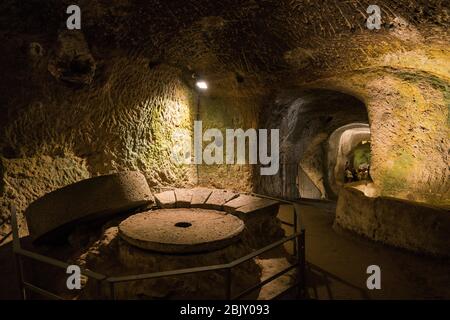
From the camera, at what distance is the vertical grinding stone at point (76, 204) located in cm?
395

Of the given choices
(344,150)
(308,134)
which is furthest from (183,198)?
(344,150)

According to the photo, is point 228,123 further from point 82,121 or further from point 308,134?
point 308,134

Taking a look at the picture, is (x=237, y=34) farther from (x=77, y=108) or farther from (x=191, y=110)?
(x=77, y=108)

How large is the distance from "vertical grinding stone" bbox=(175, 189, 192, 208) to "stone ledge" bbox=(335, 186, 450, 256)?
285cm

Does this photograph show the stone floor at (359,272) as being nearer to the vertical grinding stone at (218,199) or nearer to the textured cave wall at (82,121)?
the textured cave wall at (82,121)

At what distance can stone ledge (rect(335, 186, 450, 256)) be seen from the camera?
450cm

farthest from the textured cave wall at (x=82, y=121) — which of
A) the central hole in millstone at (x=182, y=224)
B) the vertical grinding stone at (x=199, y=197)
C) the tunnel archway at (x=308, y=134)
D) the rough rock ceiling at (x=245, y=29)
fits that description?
the tunnel archway at (x=308, y=134)

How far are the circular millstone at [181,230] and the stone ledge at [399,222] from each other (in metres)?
2.47

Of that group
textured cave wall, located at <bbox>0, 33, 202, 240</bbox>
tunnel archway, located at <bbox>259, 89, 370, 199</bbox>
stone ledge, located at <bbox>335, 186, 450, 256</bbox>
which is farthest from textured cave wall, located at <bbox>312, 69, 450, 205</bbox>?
textured cave wall, located at <bbox>0, 33, 202, 240</bbox>

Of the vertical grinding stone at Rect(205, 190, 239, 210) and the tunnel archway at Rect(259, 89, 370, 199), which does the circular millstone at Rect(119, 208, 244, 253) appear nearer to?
the vertical grinding stone at Rect(205, 190, 239, 210)

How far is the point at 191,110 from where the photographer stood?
22.6ft

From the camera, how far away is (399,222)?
16.3 feet

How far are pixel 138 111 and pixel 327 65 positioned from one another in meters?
3.50

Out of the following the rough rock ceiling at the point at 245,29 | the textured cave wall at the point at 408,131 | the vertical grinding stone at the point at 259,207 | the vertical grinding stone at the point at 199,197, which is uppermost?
the rough rock ceiling at the point at 245,29
